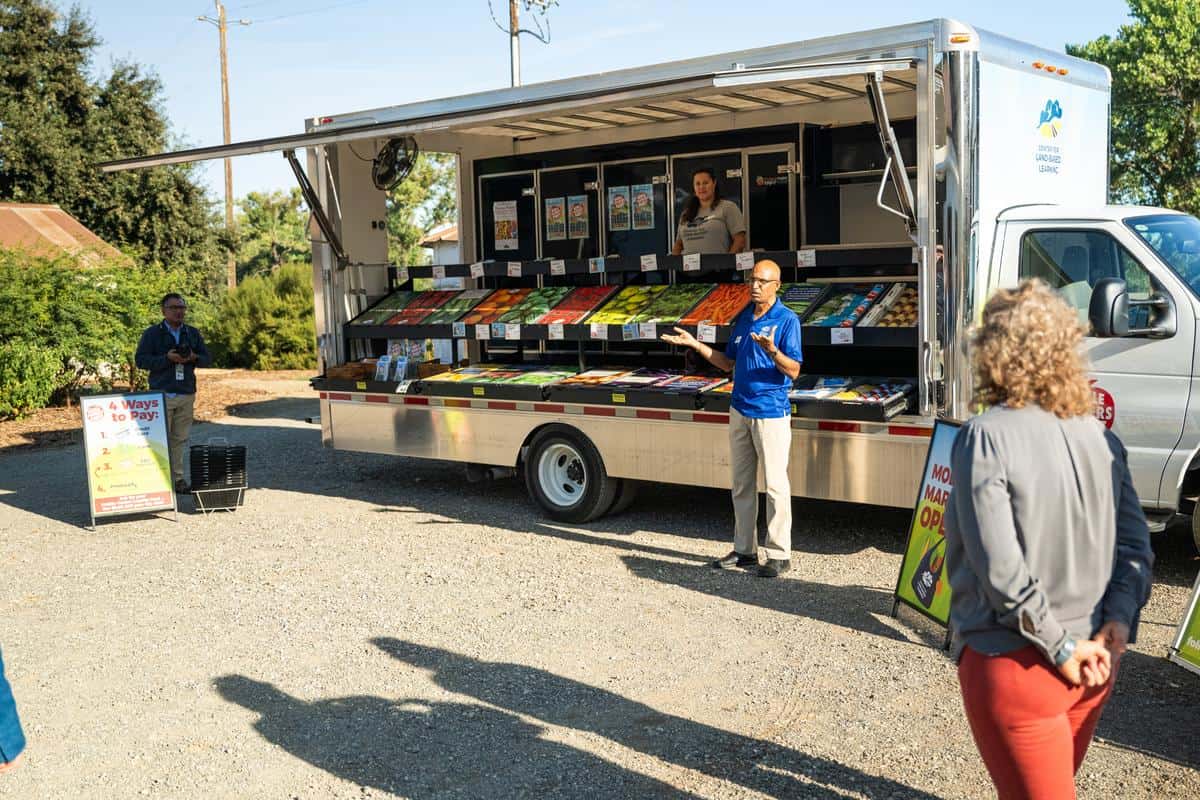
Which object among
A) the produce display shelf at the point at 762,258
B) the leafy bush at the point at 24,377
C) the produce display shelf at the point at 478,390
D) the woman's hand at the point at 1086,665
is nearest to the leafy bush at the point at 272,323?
the leafy bush at the point at 24,377

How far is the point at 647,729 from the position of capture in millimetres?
4828

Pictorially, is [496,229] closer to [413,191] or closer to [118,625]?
[118,625]

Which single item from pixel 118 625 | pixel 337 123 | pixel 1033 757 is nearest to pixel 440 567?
pixel 118 625

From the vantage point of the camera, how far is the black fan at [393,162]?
33.9 ft

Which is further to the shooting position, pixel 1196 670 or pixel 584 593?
pixel 584 593

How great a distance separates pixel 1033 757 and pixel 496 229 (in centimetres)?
877

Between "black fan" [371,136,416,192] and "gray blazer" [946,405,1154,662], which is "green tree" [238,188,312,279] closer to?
"black fan" [371,136,416,192]

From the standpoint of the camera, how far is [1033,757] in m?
2.69

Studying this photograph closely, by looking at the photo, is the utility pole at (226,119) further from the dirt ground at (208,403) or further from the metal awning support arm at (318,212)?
the metal awning support arm at (318,212)

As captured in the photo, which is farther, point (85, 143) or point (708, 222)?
point (85, 143)

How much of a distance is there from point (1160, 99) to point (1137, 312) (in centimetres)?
2839

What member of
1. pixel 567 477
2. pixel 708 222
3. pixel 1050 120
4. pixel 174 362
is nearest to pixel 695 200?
pixel 708 222

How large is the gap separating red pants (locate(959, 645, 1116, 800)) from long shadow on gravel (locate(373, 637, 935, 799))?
58.3 inches

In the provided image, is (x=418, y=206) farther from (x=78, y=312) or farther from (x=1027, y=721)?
(x=1027, y=721)
